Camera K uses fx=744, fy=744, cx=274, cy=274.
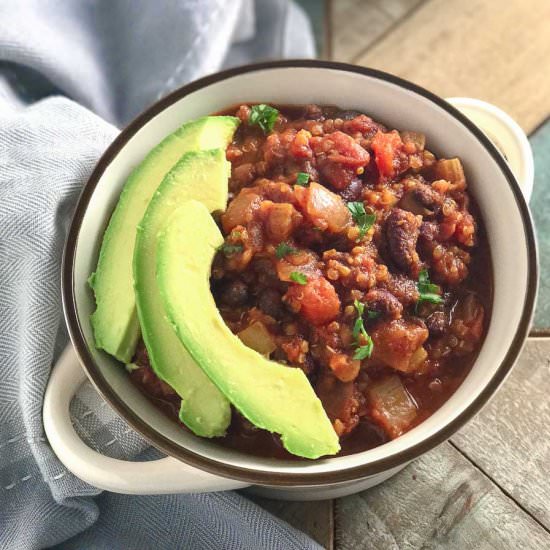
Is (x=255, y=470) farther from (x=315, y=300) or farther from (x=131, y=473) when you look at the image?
(x=315, y=300)

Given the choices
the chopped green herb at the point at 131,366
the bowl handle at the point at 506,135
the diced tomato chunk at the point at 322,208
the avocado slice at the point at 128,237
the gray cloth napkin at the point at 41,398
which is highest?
the bowl handle at the point at 506,135

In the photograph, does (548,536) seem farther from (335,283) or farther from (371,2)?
(371,2)

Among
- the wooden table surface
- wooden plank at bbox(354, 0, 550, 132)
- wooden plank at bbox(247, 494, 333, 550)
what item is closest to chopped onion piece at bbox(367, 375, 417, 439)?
the wooden table surface

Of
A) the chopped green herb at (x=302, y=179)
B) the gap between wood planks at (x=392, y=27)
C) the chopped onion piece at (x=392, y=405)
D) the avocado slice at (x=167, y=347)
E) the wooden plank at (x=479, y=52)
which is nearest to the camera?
the avocado slice at (x=167, y=347)

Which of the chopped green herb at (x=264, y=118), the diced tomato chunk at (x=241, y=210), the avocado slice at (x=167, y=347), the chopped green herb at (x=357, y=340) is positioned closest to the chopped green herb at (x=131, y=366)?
the avocado slice at (x=167, y=347)

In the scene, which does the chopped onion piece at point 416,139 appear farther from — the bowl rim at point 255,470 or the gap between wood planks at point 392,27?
the gap between wood planks at point 392,27

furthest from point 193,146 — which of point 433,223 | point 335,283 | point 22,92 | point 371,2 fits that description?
point 371,2
